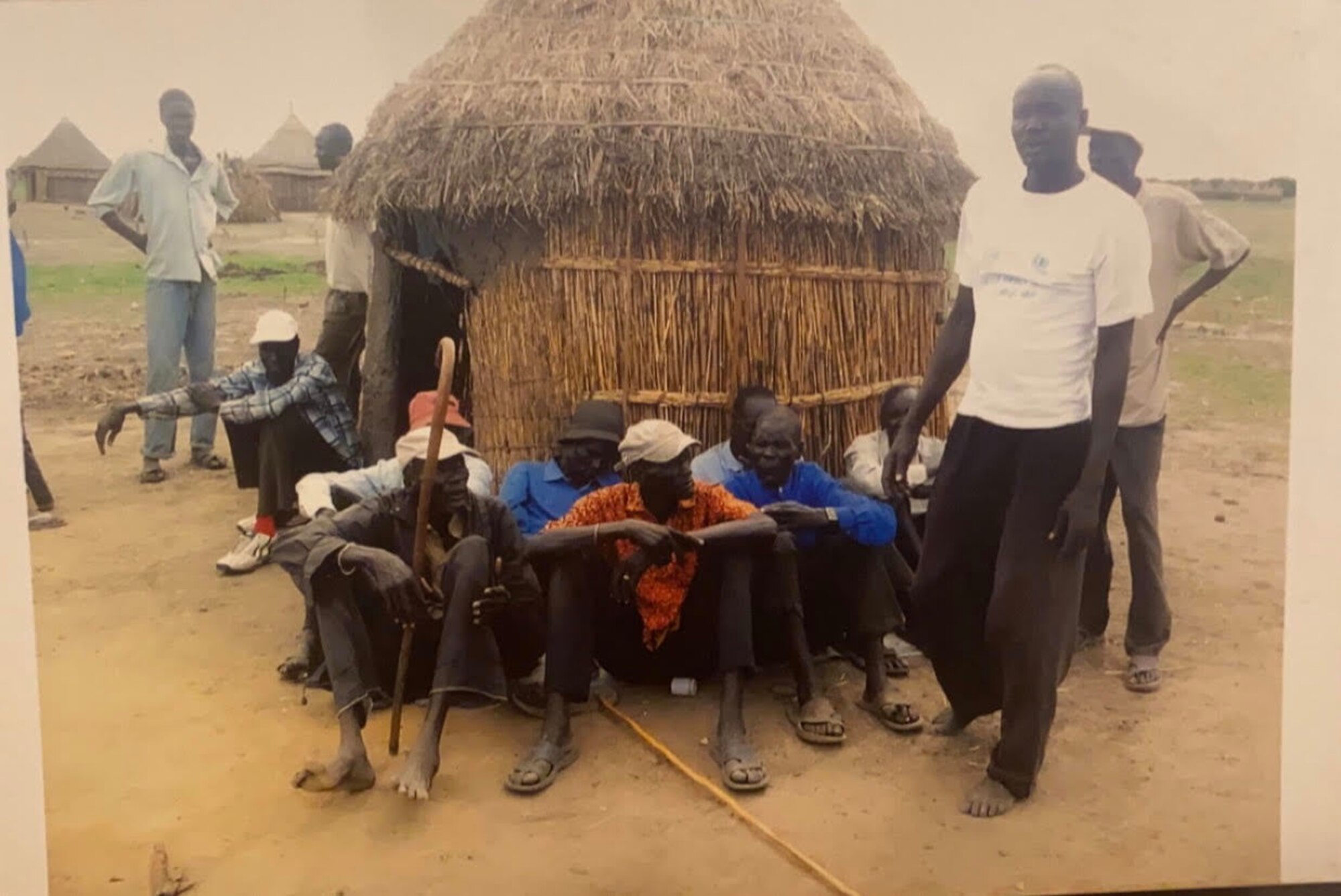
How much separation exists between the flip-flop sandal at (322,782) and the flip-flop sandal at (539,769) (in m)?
0.34

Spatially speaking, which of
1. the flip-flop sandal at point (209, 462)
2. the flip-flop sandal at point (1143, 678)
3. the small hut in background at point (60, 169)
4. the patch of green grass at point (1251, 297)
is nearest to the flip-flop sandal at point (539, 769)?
the flip-flop sandal at point (209, 462)

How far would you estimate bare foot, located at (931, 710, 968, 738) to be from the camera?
3.09m

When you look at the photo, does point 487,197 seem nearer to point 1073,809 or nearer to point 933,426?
point 933,426

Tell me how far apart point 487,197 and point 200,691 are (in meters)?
1.48

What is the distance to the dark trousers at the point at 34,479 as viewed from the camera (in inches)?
114

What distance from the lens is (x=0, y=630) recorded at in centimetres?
290

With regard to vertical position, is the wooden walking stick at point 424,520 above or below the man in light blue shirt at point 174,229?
below

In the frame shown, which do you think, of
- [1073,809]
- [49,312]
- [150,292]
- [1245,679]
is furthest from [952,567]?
[49,312]

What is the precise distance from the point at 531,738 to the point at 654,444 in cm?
82

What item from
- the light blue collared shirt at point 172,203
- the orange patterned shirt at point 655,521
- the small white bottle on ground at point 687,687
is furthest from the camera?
the small white bottle on ground at point 687,687

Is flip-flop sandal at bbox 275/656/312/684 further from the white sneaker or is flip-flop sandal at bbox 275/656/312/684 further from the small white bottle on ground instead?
the small white bottle on ground

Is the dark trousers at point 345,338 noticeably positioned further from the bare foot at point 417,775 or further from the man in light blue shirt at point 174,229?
the bare foot at point 417,775

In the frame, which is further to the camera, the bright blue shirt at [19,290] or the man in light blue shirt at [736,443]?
the man in light blue shirt at [736,443]

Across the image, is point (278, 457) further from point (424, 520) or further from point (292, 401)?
point (424, 520)
